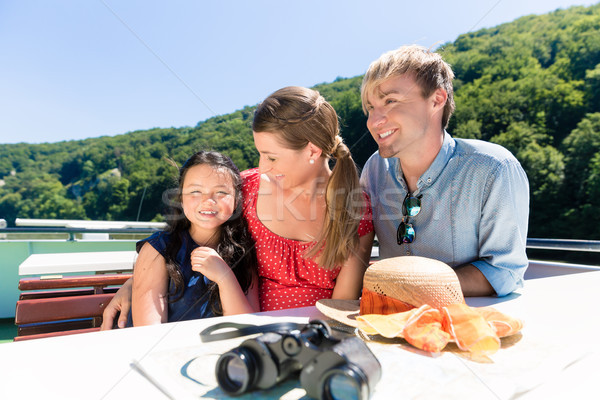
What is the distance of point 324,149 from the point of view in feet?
6.07

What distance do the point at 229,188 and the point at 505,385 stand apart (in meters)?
1.39

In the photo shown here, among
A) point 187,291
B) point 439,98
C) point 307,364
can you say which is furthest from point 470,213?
point 307,364

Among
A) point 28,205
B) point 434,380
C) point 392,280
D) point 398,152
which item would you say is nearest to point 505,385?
point 434,380

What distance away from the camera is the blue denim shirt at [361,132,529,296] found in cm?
170

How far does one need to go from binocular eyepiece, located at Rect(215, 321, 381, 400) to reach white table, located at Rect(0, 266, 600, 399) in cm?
6

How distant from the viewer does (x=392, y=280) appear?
1087mm

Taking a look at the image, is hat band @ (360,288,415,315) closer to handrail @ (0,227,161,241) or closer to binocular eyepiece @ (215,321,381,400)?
binocular eyepiece @ (215,321,381,400)

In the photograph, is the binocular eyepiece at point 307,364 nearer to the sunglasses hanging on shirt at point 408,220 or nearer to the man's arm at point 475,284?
the man's arm at point 475,284

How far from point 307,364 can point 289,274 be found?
1149 mm

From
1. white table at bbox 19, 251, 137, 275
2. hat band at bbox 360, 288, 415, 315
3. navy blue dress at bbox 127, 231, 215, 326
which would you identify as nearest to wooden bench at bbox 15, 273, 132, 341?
navy blue dress at bbox 127, 231, 215, 326

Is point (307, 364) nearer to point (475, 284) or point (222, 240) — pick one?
point (475, 284)

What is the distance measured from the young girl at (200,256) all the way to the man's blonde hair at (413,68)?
0.79 m

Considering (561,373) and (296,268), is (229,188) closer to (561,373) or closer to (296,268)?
(296,268)

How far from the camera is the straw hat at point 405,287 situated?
3.49 feet
